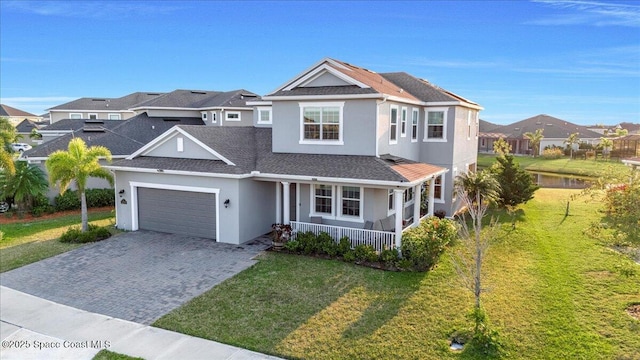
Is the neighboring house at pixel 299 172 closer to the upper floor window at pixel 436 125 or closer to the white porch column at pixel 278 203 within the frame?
the white porch column at pixel 278 203

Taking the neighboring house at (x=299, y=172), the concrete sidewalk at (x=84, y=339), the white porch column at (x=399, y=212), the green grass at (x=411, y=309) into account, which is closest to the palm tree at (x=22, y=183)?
the neighboring house at (x=299, y=172)

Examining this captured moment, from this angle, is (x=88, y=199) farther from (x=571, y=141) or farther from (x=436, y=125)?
(x=571, y=141)

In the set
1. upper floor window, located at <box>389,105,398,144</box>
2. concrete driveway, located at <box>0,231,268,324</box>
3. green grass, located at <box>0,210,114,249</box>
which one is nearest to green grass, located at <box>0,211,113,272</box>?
green grass, located at <box>0,210,114,249</box>

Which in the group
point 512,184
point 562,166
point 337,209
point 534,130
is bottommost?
point 562,166

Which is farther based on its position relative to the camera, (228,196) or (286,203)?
(286,203)

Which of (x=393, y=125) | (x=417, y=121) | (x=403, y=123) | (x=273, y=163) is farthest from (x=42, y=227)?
(x=417, y=121)
